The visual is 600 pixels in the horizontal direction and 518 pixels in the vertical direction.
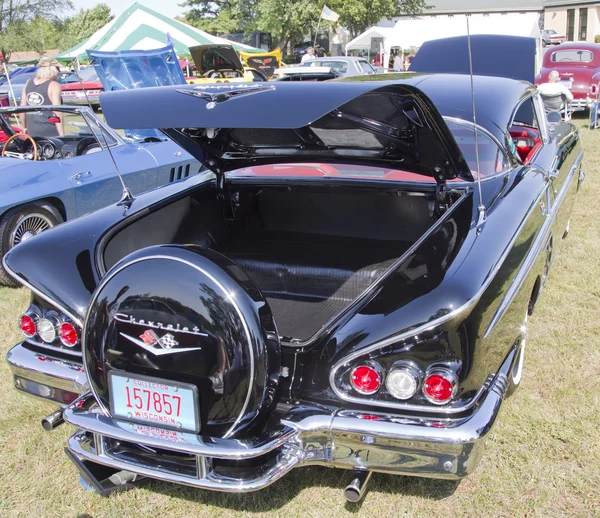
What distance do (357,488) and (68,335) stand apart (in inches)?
48.0

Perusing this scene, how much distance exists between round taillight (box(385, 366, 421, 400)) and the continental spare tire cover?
1.22 feet

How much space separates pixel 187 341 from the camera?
1887 mm

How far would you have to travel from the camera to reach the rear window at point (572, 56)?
41.1ft

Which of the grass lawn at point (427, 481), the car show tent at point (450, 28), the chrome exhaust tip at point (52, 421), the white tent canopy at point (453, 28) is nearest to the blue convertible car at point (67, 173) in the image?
the grass lawn at point (427, 481)

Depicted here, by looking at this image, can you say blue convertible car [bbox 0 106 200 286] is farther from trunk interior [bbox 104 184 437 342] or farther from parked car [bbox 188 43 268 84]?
parked car [bbox 188 43 268 84]

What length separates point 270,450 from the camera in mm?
1860

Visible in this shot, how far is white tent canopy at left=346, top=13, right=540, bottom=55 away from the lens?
16719 mm

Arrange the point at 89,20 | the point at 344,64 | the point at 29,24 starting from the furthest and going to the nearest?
1. the point at 89,20
2. the point at 29,24
3. the point at 344,64

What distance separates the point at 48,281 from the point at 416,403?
144 cm

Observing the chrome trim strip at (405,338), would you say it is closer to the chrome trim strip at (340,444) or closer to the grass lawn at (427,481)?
the chrome trim strip at (340,444)

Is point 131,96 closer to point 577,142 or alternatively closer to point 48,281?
point 48,281

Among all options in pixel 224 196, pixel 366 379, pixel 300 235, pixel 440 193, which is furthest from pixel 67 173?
pixel 366 379

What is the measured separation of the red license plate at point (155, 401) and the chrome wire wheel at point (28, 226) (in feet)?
9.47

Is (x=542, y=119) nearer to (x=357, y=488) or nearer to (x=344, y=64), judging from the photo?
(x=357, y=488)
